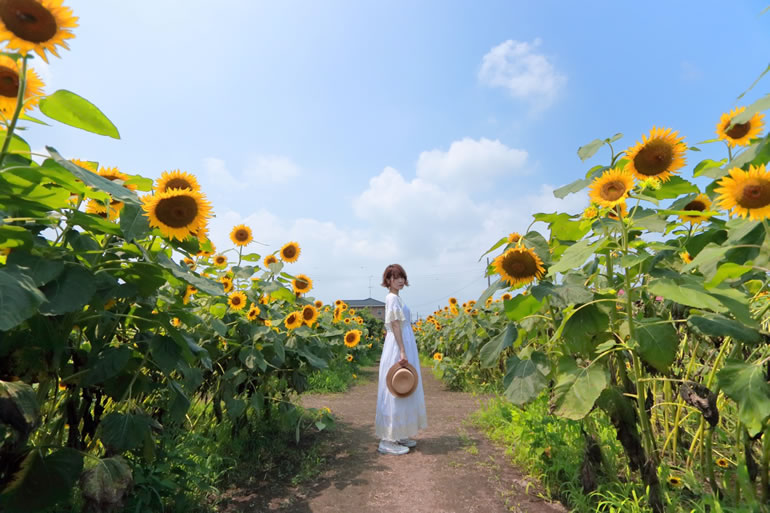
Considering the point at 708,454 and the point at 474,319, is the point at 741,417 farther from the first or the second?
the point at 474,319

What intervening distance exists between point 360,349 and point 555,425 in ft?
28.0

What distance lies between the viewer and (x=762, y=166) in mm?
1300

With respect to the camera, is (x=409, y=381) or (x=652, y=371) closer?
(x=652, y=371)

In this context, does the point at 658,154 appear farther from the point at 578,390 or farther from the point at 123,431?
the point at 123,431

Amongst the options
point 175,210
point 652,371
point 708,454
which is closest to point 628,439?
point 708,454

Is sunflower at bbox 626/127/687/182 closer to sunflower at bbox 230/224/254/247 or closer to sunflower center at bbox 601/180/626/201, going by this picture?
sunflower center at bbox 601/180/626/201

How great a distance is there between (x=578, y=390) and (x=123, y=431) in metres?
1.67

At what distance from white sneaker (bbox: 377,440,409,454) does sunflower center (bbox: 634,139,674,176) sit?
299 cm

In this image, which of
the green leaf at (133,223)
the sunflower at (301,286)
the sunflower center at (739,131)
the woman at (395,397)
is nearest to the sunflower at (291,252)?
the sunflower at (301,286)

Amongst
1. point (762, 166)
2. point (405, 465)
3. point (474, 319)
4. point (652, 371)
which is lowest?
point (405, 465)

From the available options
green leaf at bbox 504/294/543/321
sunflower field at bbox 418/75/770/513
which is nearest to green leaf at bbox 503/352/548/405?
sunflower field at bbox 418/75/770/513

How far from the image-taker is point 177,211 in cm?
149

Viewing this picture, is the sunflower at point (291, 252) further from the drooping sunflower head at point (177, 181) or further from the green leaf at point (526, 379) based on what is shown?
the green leaf at point (526, 379)

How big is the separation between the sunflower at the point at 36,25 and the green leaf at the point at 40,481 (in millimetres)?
1108
